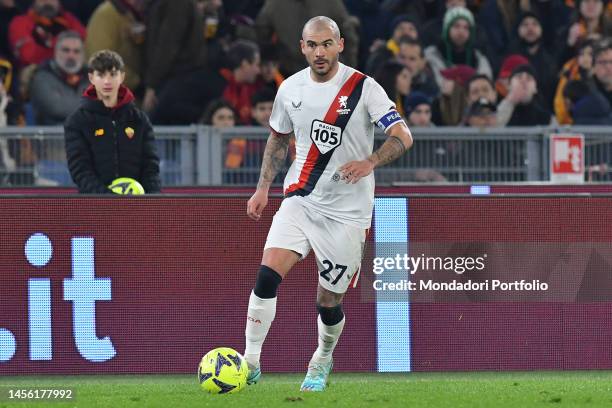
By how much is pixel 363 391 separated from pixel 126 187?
2.73 metres

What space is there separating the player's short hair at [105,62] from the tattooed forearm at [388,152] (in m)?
2.69

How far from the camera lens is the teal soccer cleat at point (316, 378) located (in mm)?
10482

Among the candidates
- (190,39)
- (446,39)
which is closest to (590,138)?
(446,39)

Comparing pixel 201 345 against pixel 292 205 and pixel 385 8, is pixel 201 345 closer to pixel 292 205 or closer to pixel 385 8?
pixel 292 205

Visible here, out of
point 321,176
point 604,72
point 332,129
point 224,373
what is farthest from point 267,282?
point 604,72

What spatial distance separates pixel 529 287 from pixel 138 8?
23.3ft

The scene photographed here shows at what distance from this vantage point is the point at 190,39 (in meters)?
17.6

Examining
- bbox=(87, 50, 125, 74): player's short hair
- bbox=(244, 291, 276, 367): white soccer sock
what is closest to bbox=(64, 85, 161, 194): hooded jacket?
bbox=(87, 50, 125, 74): player's short hair

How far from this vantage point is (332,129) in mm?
10281

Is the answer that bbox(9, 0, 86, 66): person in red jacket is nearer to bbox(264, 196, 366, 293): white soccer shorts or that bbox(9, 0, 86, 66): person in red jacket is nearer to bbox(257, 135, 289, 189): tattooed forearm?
bbox(257, 135, 289, 189): tattooed forearm

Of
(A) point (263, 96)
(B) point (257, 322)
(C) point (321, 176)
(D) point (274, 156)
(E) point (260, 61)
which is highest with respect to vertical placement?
(E) point (260, 61)

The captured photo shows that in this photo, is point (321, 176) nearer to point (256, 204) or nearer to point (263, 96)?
point (256, 204)

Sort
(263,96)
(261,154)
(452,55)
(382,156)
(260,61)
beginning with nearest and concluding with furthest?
1. (382,156)
2. (261,154)
3. (263,96)
4. (260,61)
5. (452,55)

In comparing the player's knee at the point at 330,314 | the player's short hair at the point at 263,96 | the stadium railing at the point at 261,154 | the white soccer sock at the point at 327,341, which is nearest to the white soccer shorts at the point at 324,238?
the player's knee at the point at 330,314
